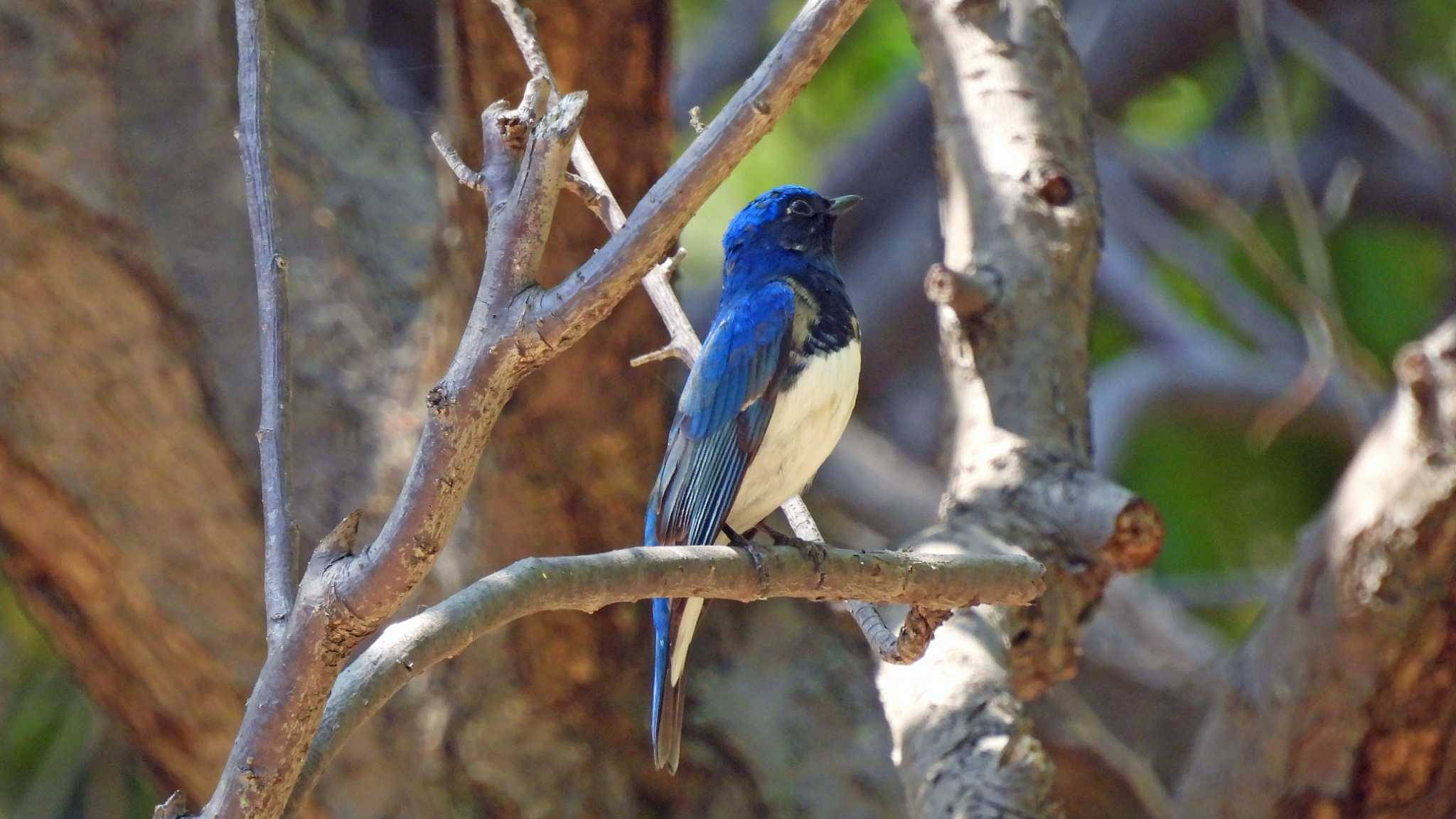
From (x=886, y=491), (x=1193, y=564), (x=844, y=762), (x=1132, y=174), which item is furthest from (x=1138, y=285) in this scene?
(x=844, y=762)

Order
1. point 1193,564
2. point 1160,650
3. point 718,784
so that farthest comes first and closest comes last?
point 1193,564 < point 1160,650 < point 718,784

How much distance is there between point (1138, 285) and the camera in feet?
21.9

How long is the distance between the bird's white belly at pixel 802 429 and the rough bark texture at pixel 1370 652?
111 centimetres

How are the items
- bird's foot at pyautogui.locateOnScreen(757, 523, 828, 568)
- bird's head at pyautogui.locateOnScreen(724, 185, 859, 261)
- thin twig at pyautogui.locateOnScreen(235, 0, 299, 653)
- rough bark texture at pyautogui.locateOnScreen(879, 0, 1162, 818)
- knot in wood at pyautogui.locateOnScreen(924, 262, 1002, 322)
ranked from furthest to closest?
bird's head at pyautogui.locateOnScreen(724, 185, 859, 261) < knot in wood at pyautogui.locateOnScreen(924, 262, 1002, 322) < rough bark texture at pyautogui.locateOnScreen(879, 0, 1162, 818) < bird's foot at pyautogui.locateOnScreen(757, 523, 828, 568) < thin twig at pyautogui.locateOnScreen(235, 0, 299, 653)

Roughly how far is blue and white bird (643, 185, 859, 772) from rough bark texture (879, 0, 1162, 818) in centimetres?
41

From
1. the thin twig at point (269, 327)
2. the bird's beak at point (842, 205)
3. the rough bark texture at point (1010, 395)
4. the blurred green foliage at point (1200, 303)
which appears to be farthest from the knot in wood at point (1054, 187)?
the blurred green foliage at point (1200, 303)

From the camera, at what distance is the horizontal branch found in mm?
2023

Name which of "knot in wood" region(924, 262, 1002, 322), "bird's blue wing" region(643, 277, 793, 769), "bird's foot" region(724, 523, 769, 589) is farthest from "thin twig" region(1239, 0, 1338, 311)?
"bird's foot" region(724, 523, 769, 589)

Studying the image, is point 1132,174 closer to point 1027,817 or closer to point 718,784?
point 718,784

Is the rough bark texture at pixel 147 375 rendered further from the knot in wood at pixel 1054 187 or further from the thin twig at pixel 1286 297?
the thin twig at pixel 1286 297

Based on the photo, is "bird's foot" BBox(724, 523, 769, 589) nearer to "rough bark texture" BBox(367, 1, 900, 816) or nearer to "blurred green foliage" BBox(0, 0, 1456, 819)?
"rough bark texture" BBox(367, 1, 900, 816)

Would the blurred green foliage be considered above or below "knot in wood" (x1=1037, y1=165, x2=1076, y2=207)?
above

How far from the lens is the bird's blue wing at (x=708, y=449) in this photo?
10.0 feet

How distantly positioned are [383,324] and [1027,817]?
2.13m
